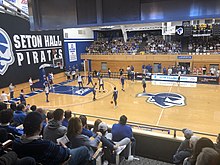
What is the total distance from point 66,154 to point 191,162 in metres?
1.68

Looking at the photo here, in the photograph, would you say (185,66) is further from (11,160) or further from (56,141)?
(11,160)

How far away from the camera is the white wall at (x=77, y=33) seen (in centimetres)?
2951

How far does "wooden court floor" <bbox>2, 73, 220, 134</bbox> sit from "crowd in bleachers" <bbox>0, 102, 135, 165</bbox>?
7.45 metres

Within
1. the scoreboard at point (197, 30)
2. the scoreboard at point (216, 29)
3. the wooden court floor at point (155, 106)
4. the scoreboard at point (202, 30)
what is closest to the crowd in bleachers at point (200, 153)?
the wooden court floor at point (155, 106)

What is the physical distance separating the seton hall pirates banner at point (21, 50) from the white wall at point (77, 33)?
167 inches

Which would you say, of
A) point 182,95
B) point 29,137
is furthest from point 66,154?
point 182,95

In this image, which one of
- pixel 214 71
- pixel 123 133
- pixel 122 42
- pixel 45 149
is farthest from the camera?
pixel 122 42

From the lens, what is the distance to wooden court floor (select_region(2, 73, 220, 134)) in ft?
38.1

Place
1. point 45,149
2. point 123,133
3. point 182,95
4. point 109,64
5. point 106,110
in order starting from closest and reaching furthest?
point 45,149
point 123,133
point 106,110
point 182,95
point 109,64

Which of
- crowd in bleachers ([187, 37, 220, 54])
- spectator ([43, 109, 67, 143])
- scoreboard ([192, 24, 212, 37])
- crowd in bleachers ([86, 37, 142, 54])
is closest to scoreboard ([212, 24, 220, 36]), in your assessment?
scoreboard ([192, 24, 212, 37])

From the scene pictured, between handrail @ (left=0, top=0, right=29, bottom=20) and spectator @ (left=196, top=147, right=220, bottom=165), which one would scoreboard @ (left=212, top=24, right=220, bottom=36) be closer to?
handrail @ (left=0, top=0, right=29, bottom=20)

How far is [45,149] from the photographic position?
2.38 metres

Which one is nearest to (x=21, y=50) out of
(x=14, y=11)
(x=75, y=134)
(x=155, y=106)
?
(x=14, y=11)

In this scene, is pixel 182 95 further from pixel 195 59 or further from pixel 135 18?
pixel 135 18
